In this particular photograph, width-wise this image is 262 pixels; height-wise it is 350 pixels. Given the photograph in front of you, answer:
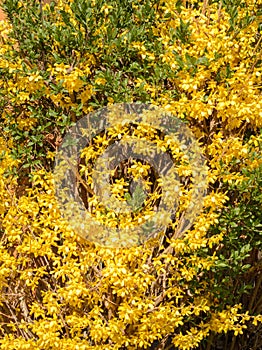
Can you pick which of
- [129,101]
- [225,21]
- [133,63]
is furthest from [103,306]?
[225,21]

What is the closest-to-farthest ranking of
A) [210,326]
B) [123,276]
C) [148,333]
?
1. [123,276]
2. [148,333]
3. [210,326]

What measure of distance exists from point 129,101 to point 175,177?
595 millimetres

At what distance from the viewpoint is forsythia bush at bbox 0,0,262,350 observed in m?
3.73

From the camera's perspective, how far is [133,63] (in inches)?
156

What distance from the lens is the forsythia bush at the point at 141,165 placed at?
12.2 ft

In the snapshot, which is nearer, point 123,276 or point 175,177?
point 123,276

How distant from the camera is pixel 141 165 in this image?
149 inches

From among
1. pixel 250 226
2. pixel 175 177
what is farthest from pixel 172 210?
pixel 250 226

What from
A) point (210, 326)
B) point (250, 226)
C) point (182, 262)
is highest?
point (250, 226)

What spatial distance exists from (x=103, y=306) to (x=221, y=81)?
177 centimetres

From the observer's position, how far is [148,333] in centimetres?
380

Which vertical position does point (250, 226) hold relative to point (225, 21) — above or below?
below

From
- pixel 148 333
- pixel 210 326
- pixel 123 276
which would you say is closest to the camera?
pixel 123 276

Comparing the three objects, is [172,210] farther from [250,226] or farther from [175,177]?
[250,226]
